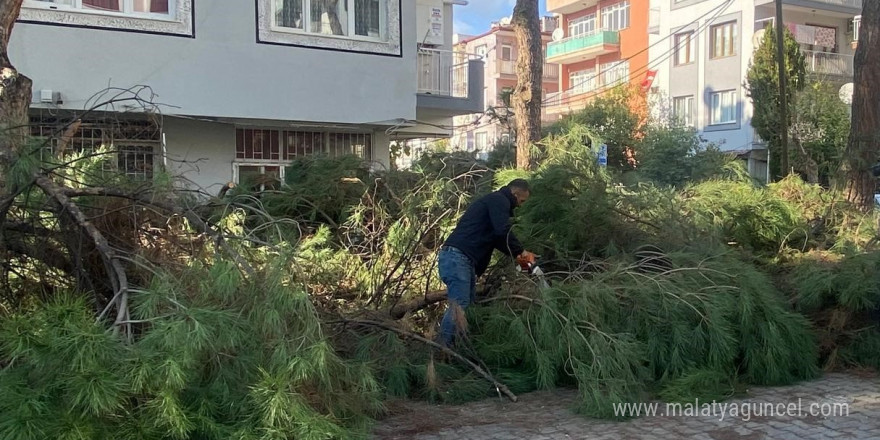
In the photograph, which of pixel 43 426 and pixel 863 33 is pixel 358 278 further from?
pixel 863 33

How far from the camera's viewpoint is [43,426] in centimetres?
345

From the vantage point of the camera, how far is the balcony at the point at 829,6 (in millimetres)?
29109

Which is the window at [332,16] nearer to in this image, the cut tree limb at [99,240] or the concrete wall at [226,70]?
the concrete wall at [226,70]

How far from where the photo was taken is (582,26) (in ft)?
136

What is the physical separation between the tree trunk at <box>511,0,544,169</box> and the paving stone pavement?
17.6ft

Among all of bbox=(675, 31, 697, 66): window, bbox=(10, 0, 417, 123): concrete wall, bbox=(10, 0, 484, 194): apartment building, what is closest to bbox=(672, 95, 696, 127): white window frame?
bbox=(675, 31, 697, 66): window

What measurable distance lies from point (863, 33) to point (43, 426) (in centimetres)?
1046

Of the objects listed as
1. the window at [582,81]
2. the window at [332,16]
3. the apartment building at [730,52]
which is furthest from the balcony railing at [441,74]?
the window at [582,81]

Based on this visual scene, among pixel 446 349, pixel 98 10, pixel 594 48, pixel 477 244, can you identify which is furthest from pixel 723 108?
pixel 446 349

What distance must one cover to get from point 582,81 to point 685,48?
8.54 metres

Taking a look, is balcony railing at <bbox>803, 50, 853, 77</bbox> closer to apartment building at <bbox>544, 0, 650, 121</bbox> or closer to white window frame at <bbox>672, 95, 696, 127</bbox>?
white window frame at <bbox>672, 95, 696, 127</bbox>

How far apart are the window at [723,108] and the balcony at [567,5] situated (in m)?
11.5

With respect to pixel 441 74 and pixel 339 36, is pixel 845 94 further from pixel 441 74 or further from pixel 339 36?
pixel 339 36

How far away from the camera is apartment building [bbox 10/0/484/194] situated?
11.1 m
